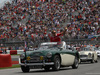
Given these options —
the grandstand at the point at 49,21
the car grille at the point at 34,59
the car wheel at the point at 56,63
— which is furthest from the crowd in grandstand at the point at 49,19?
the car grille at the point at 34,59

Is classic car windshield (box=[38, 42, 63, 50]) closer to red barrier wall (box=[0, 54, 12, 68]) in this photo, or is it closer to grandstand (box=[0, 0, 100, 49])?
red barrier wall (box=[0, 54, 12, 68])

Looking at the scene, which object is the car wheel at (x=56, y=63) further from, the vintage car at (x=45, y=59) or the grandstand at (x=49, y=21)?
the grandstand at (x=49, y=21)

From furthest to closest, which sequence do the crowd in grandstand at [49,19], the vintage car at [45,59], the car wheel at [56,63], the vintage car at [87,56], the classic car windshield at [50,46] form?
1. the crowd in grandstand at [49,19]
2. the vintage car at [87,56]
3. the classic car windshield at [50,46]
4. the car wheel at [56,63]
5. the vintage car at [45,59]

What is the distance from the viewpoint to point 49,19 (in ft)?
144

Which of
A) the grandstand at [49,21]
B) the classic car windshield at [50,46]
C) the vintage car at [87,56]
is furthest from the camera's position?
the grandstand at [49,21]

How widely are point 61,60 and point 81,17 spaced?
27696mm

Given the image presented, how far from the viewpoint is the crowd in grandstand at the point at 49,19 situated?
1563 inches

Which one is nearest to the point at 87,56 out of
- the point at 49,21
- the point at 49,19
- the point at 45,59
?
the point at 45,59

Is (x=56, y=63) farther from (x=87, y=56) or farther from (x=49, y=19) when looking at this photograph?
(x=49, y=19)

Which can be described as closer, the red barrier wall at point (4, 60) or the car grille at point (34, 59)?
the car grille at point (34, 59)

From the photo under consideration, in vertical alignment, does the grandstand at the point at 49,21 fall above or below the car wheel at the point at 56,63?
above

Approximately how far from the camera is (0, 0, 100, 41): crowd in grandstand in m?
39.7

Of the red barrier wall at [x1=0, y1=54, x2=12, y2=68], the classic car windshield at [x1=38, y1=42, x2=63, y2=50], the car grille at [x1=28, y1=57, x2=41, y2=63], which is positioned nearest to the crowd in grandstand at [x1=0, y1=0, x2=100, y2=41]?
the red barrier wall at [x1=0, y1=54, x2=12, y2=68]

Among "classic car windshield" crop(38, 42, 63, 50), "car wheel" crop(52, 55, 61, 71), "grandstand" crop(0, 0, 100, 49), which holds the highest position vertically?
"grandstand" crop(0, 0, 100, 49)
